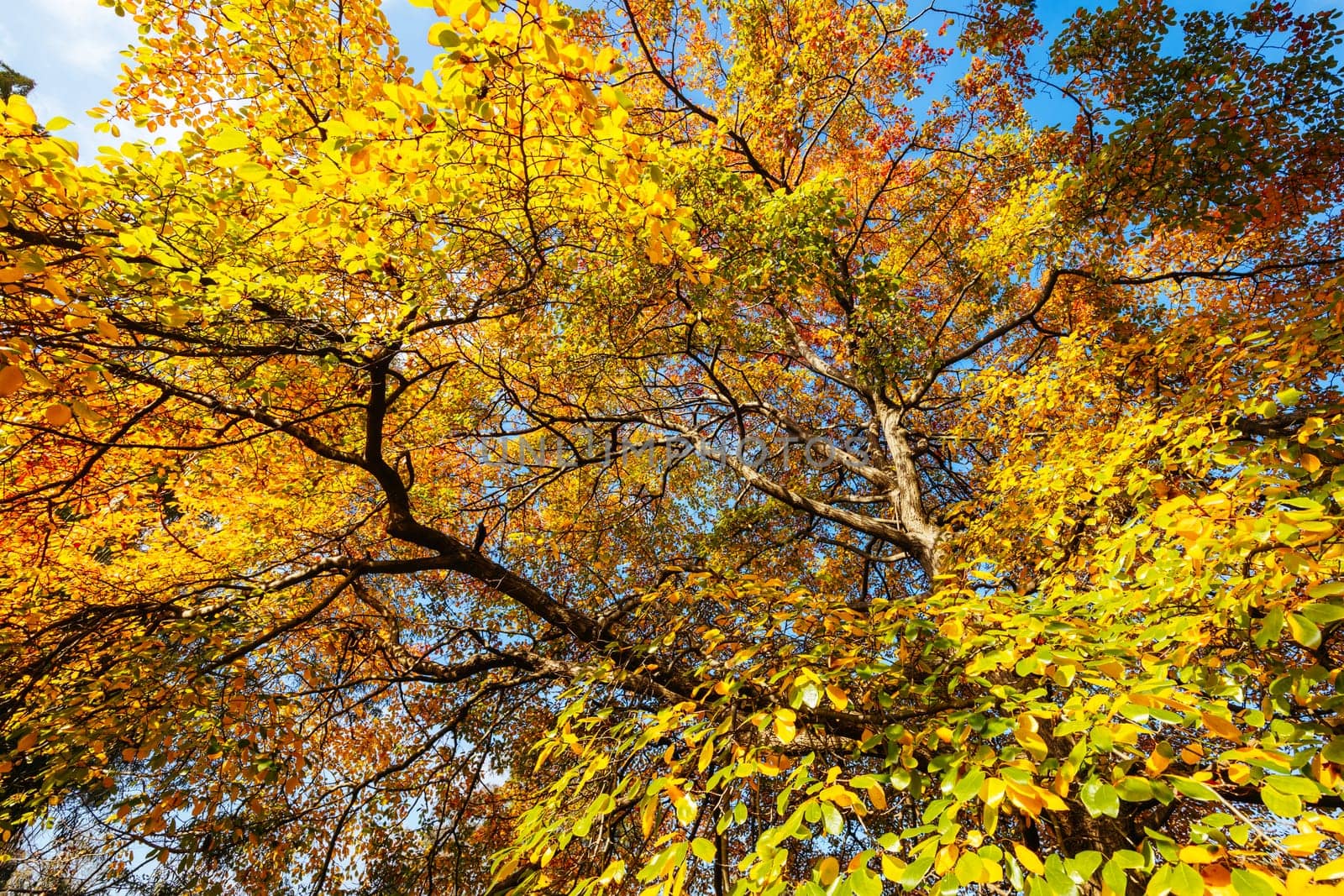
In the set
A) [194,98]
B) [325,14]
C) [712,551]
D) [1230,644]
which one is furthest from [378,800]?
[325,14]

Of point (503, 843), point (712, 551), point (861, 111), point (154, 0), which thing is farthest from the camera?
point (861, 111)

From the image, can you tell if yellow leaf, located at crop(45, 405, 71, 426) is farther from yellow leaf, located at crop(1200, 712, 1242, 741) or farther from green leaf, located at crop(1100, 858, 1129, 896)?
yellow leaf, located at crop(1200, 712, 1242, 741)

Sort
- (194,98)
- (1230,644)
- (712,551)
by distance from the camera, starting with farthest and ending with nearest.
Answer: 1. (712,551)
2. (194,98)
3. (1230,644)

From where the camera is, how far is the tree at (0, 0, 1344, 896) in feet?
5.00

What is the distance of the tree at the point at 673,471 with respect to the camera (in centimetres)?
152

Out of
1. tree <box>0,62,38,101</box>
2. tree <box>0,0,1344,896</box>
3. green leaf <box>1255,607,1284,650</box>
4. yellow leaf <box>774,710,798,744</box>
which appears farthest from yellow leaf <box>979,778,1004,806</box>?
tree <box>0,62,38,101</box>

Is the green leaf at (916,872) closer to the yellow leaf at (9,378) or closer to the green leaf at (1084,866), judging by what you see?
the green leaf at (1084,866)

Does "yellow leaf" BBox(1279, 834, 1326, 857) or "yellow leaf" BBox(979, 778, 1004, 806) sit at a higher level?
"yellow leaf" BBox(979, 778, 1004, 806)

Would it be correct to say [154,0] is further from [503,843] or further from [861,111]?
[503,843]

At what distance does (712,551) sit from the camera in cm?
581

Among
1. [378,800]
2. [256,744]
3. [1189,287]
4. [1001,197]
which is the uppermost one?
[1001,197]

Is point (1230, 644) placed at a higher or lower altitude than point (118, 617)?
lower

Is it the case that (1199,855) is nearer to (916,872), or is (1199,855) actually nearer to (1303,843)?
(1303,843)

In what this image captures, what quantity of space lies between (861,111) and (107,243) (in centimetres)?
699
